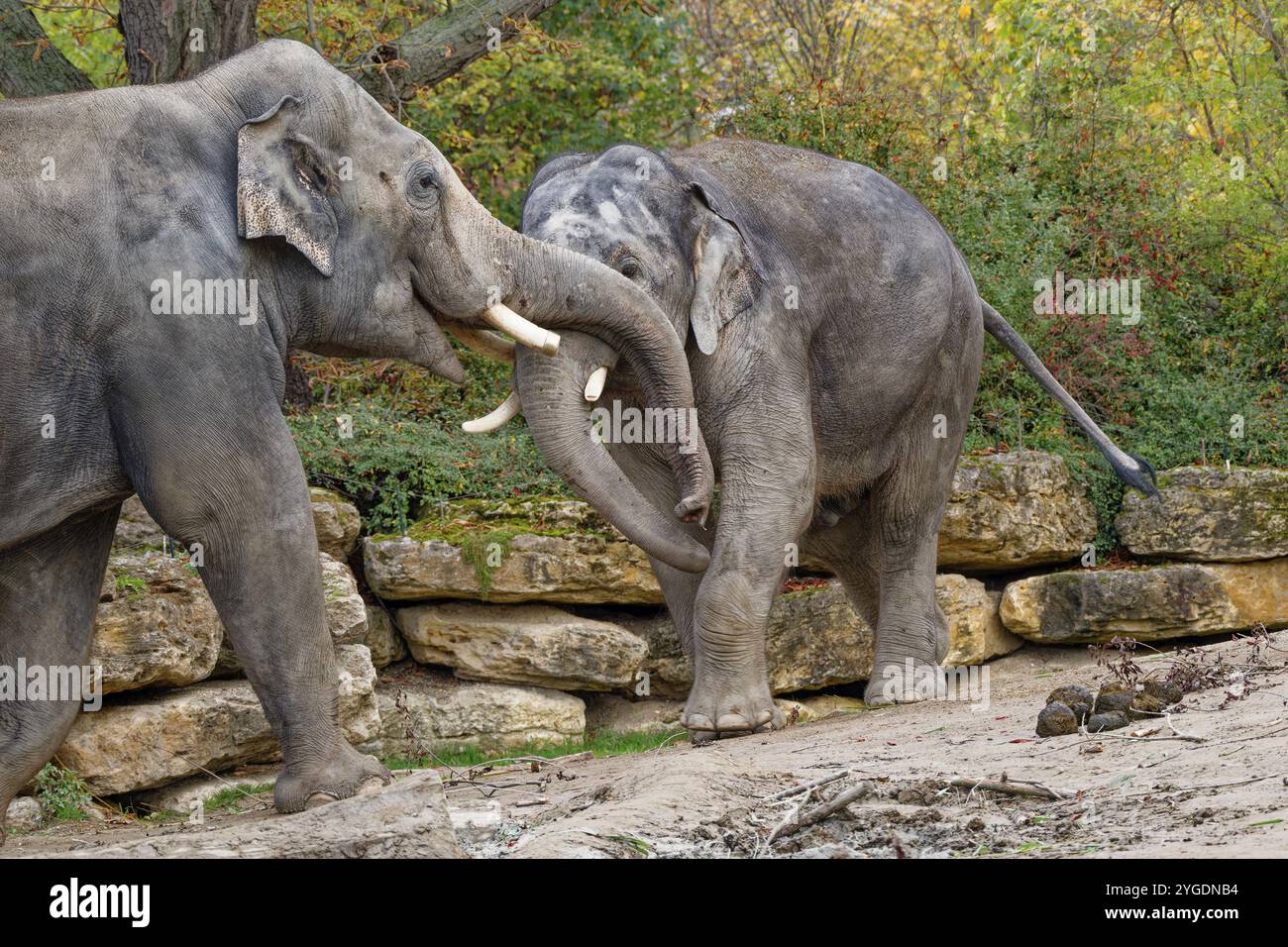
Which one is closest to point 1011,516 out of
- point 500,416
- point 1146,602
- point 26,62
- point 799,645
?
point 1146,602

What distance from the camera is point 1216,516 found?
34.2ft

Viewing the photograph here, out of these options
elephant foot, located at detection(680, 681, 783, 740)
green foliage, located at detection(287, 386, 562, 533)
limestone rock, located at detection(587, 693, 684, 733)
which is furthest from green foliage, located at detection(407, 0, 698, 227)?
elephant foot, located at detection(680, 681, 783, 740)

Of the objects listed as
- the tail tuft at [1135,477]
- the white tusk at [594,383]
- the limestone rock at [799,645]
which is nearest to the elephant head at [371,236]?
the white tusk at [594,383]

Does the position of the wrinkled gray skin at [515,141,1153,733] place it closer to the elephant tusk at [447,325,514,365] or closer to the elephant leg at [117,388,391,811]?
the elephant tusk at [447,325,514,365]

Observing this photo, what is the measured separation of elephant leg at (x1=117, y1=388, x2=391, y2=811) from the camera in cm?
543

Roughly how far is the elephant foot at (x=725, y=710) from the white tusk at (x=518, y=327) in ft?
6.67

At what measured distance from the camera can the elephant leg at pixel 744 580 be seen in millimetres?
7609

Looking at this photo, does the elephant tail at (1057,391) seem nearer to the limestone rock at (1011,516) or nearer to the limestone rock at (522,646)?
the limestone rock at (1011,516)

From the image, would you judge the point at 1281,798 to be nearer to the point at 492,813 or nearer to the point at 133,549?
the point at 492,813

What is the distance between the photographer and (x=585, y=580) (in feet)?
30.9

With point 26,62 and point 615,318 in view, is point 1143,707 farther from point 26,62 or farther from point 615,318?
point 26,62

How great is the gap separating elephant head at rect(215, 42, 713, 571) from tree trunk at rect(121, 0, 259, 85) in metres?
3.61

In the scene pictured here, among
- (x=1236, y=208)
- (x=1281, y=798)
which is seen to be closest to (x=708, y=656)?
→ (x=1281, y=798)

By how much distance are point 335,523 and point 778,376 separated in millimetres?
2684
